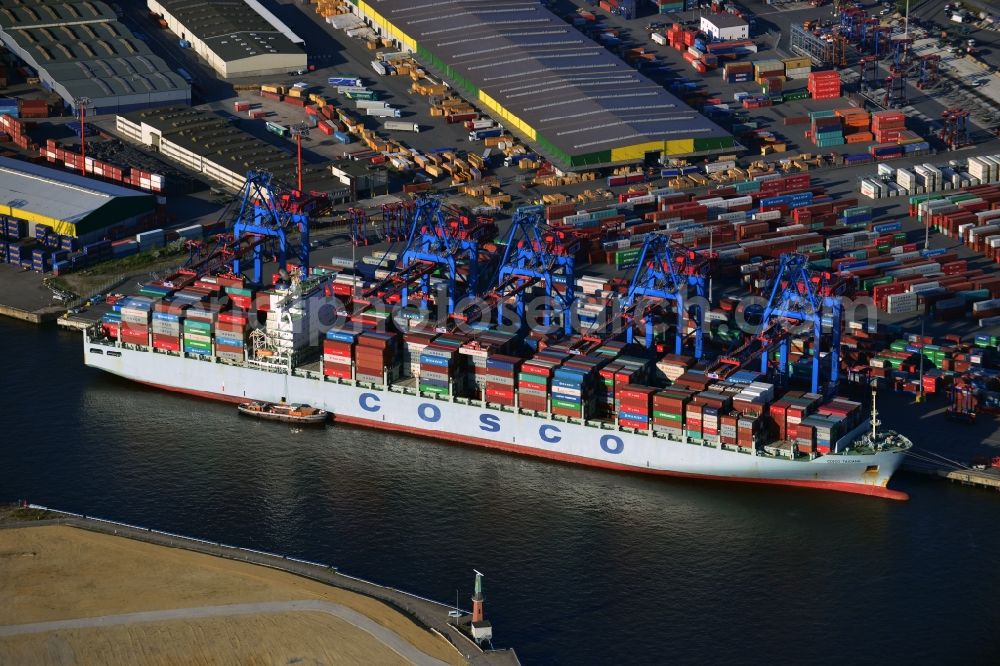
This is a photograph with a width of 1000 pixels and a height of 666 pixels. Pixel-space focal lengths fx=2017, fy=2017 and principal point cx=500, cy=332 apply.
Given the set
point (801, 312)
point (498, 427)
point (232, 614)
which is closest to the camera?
point (232, 614)

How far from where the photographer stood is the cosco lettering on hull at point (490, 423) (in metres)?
158

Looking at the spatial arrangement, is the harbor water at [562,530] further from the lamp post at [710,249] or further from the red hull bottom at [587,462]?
the lamp post at [710,249]

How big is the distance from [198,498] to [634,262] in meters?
60.5

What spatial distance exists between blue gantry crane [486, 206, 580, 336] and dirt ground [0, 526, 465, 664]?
147 ft

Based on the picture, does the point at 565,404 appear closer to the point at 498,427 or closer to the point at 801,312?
the point at 498,427

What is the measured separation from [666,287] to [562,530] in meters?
30.7

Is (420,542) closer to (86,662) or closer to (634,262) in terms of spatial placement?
(86,662)

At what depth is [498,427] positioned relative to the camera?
161 m

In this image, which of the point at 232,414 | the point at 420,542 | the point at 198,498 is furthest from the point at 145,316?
the point at 420,542

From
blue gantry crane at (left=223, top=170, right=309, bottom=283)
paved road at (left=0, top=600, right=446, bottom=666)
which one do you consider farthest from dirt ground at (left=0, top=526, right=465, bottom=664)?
blue gantry crane at (left=223, top=170, right=309, bottom=283)

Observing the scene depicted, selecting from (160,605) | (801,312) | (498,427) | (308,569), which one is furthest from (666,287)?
(160,605)

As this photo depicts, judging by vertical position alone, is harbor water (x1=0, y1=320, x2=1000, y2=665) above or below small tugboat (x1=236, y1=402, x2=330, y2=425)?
below

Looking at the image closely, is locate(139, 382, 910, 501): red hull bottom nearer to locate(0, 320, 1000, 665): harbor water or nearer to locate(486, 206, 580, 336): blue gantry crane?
locate(0, 320, 1000, 665): harbor water

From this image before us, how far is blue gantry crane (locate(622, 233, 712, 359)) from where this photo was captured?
167 metres
